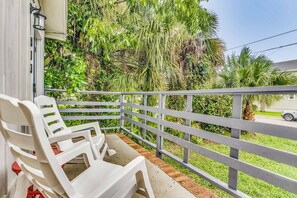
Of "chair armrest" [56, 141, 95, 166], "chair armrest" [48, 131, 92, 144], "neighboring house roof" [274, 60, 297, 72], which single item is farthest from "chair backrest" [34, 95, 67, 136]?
"neighboring house roof" [274, 60, 297, 72]

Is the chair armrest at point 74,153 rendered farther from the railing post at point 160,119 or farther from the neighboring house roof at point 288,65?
the neighboring house roof at point 288,65

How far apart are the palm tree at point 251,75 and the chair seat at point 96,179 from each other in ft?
19.1

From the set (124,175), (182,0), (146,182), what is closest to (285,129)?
(146,182)

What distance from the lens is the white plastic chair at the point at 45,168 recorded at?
0.83 meters

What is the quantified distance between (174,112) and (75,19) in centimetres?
364

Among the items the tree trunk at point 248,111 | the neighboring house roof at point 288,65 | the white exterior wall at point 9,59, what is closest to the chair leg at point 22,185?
the white exterior wall at point 9,59

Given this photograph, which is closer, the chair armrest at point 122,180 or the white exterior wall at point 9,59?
the chair armrest at point 122,180

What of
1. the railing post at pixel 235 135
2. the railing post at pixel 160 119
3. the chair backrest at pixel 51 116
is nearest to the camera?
the railing post at pixel 235 135

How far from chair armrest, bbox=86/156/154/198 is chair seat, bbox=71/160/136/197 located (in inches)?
2.9

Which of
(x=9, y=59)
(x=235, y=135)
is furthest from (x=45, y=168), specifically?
(x=235, y=135)

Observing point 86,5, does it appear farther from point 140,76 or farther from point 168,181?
point 168,181

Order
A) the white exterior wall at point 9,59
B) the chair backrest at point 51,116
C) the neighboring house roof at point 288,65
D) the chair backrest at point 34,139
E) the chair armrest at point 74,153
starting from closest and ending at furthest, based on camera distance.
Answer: the chair backrest at point 34,139, the chair armrest at point 74,153, the white exterior wall at point 9,59, the chair backrest at point 51,116, the neighboring house roof at point 288,65

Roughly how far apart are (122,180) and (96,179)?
44 cm

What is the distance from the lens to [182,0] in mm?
4285
